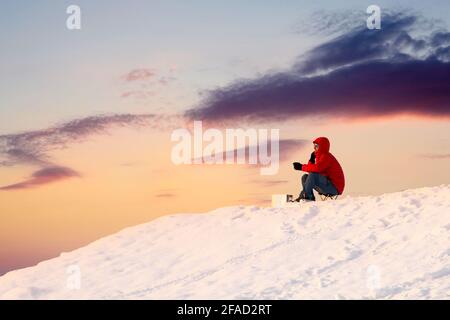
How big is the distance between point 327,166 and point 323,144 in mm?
535

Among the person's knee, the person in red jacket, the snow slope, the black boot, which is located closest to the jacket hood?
the person in red jacket

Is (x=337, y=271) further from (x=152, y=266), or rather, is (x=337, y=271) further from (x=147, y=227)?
(x=147, y=227)

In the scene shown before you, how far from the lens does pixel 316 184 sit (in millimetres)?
16250

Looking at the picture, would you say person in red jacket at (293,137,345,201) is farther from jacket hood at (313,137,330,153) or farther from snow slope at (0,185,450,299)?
snow slope at (0,185,450,299)

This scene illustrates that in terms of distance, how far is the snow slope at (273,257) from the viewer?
1105cm

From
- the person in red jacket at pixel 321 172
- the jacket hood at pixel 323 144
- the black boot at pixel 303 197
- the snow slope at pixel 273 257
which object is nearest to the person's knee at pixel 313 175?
the person in red jacket at pixel 321 172

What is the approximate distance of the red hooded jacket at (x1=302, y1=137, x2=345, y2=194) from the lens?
53.0 feet

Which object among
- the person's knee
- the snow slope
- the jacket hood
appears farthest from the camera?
the jacket hood

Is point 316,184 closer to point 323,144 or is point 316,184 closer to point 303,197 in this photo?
point 303,197

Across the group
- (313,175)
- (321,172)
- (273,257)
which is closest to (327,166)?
(321,172)

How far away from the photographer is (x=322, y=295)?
34.6ft

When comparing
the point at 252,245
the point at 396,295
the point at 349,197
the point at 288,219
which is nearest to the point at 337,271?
the point at 396,295

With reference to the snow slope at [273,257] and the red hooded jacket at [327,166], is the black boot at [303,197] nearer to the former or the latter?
the red hooded jacket at [327,166]

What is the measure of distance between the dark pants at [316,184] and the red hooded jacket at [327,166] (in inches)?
4.3
